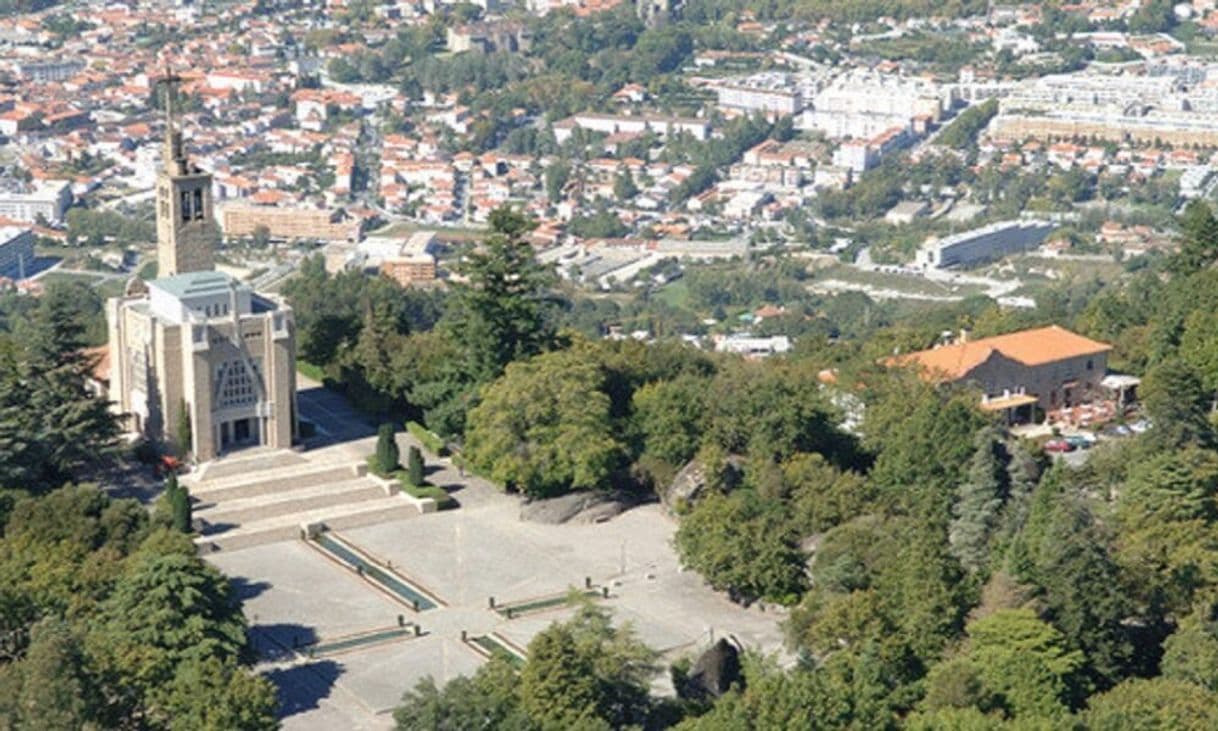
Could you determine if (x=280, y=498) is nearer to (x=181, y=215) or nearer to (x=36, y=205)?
(x=181, y=215)

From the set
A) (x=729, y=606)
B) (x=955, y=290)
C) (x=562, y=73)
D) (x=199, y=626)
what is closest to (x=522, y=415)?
(x=729, y=606)

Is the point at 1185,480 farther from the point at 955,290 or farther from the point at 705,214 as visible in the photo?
the point at 705,214

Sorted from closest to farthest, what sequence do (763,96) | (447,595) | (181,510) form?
(447,595)
(181,510)
(763,96)

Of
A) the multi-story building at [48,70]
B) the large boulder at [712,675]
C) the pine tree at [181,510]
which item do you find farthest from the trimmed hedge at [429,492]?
the multi-story building at [48,70]

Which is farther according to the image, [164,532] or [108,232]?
[108,232]

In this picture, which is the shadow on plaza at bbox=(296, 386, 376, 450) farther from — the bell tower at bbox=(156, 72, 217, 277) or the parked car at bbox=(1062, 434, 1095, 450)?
the parked car at bbox=(1062, 434, 1095, 450)

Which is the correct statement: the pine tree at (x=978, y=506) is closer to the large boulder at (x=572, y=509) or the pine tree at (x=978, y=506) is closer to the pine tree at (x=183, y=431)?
the large boulder at (x=572, y=509)

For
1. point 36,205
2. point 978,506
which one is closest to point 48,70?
point 36,205
